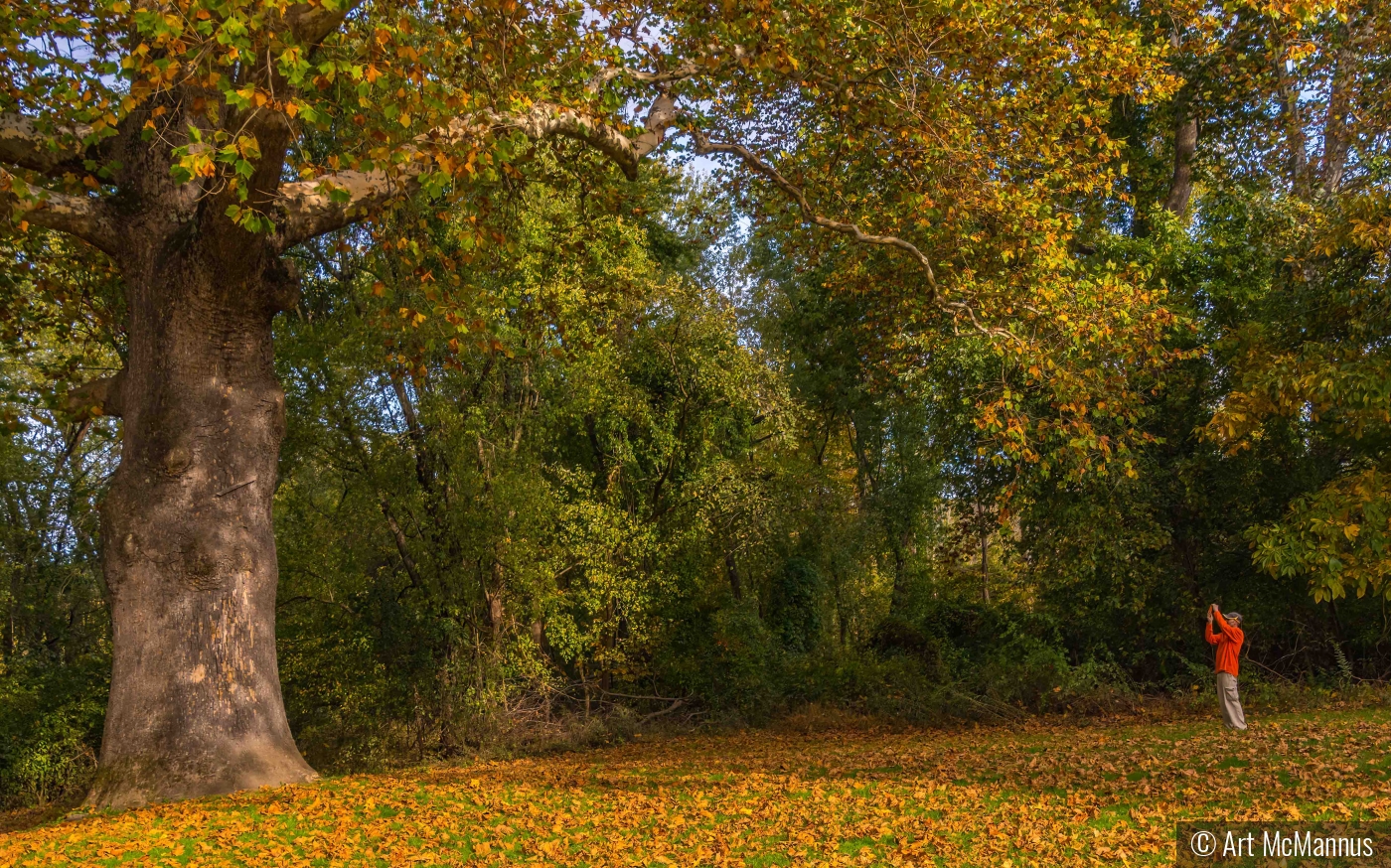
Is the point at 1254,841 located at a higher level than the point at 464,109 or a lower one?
lower

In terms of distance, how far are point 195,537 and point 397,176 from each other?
3.53 m

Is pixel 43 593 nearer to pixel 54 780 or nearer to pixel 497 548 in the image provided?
pixel 54 780

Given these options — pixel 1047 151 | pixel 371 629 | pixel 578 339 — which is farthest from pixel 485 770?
pixel 1047 151

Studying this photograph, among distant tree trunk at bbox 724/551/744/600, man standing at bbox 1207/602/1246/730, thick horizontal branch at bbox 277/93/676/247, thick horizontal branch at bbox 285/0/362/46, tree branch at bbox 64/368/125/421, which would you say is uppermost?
thick horizontal branch at bbox 285/0/362/46

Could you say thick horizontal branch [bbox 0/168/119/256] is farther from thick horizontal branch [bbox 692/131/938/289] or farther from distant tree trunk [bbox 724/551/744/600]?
distant tree trunk [bbox 724/551/744/600]

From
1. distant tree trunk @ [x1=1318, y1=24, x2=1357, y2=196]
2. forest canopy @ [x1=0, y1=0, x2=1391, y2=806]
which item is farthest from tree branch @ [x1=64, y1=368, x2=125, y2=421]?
distant tree trunk @ [x1=1318, y1=24, x2=1357, y2=196]

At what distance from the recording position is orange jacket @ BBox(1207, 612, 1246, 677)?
39.5ft

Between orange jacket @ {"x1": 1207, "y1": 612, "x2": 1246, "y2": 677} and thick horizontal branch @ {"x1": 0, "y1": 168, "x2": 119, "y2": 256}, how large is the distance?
41.7 ft

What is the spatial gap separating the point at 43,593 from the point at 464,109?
620 inches

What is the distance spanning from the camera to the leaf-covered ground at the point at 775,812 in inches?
242

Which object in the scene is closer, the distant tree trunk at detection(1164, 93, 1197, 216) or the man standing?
the man standing

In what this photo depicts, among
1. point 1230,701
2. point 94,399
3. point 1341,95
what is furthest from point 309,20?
point 1341,95

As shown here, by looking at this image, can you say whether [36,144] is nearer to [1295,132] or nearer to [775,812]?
[775,812]

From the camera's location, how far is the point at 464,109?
308 inches
